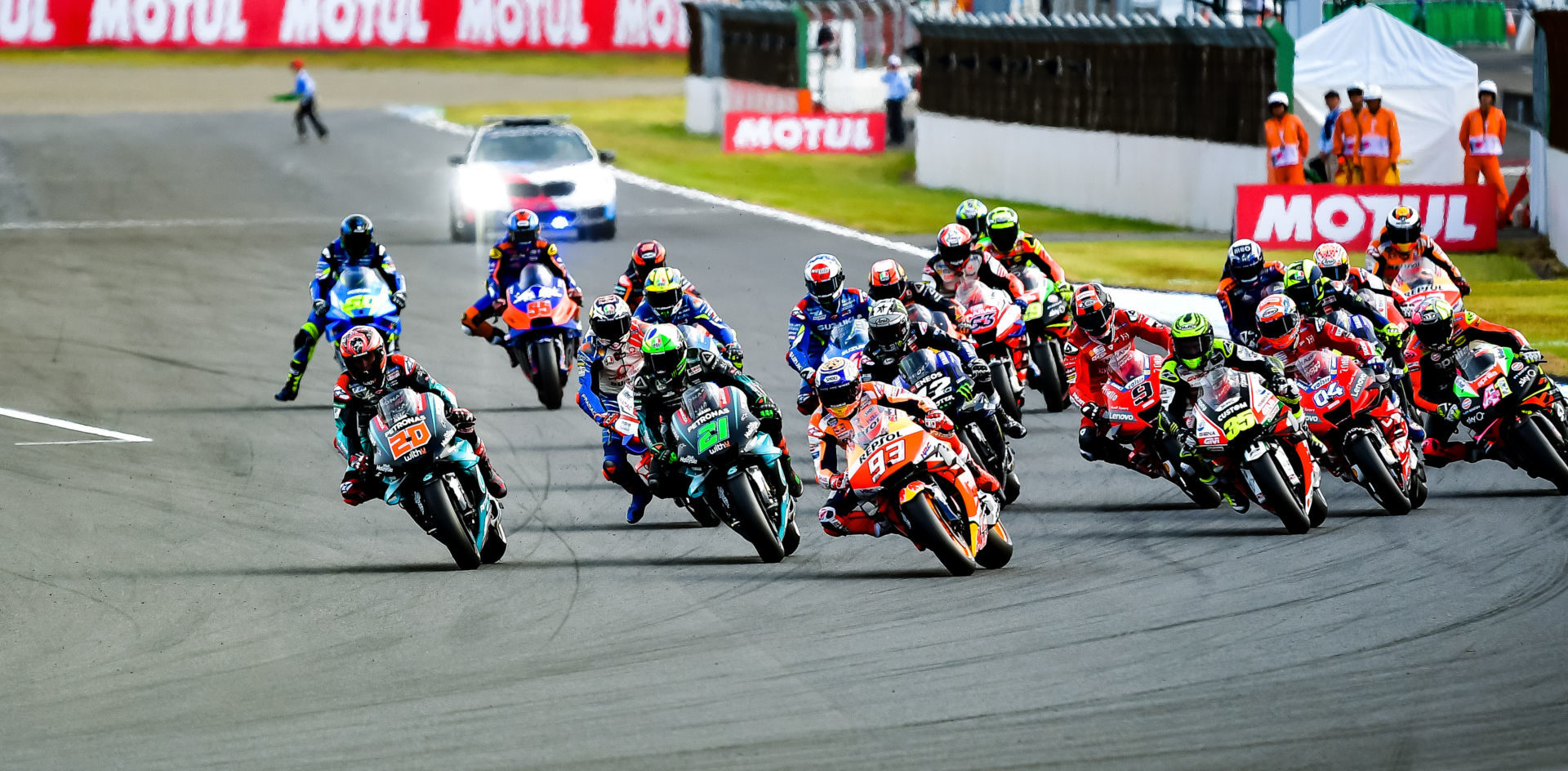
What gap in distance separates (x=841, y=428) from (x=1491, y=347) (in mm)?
4801

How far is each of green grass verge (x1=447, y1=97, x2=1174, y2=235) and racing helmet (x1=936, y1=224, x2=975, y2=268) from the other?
14539 millimetres

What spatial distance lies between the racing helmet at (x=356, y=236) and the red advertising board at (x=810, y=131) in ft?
91.8

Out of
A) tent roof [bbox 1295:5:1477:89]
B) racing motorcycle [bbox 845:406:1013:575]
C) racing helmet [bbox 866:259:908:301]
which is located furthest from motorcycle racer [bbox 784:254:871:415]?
tent roof [bbox 1295:5:1477:89]

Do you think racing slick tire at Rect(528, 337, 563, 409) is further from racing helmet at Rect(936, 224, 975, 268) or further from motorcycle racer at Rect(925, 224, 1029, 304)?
racing helmet at Rect(936, 224, 975, 268)

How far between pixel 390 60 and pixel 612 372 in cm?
6309

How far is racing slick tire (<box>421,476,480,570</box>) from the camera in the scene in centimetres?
1173

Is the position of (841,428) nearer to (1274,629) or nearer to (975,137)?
(1274,629)

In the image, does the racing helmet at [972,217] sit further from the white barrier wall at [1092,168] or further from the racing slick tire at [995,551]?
the white barrier wall at [1092,168]

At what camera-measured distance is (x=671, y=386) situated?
12.1 meters

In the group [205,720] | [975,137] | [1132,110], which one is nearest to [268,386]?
[205,720]

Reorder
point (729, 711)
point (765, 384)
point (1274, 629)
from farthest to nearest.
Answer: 1. point (765, 384)
2. point (1274, 629)
3. point (729, 711)

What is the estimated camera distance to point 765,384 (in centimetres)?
1833

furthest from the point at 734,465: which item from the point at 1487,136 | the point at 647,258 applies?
the point at 1487,136

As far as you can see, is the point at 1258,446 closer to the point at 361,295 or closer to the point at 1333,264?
the point at 1333,264
